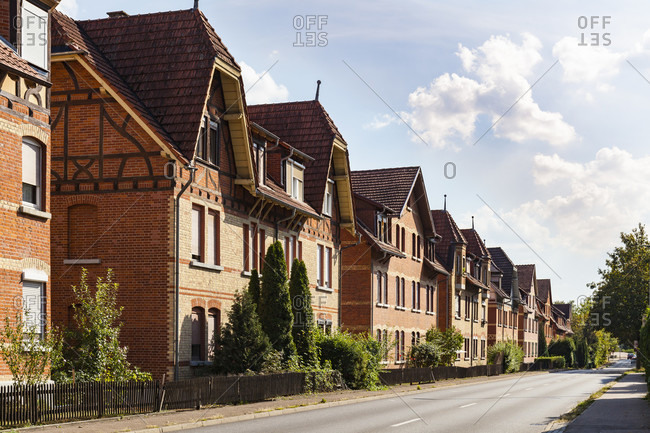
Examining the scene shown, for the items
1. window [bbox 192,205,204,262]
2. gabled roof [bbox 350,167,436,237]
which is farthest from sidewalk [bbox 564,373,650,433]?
gabled roof [bbox 350,167,436,237]

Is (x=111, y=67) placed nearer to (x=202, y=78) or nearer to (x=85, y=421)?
(x=202, y=78)

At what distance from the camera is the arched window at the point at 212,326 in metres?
28.4

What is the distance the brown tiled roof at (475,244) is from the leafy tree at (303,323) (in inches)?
1822

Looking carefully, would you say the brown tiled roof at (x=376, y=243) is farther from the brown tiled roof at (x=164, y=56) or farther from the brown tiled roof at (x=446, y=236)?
the brown tiled roof at (x=164, y=56)

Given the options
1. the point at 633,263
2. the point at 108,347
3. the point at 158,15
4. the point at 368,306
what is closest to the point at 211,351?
the point at 108,347

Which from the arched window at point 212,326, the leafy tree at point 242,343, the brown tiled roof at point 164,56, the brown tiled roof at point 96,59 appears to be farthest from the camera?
the arched window at point 212,326

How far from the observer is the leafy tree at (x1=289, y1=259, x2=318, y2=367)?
103ft

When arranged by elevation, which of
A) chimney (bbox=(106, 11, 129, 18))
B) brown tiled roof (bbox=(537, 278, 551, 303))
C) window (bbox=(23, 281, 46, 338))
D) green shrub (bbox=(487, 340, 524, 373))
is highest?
chimney (bbox=(106, 11, 129, 18))

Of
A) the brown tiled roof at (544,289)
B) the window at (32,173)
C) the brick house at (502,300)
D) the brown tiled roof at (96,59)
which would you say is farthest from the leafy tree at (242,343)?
the brown tiled roof at (544,289)

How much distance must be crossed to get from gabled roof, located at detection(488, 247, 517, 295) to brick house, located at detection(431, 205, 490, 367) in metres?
17.7

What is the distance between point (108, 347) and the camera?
2217cm

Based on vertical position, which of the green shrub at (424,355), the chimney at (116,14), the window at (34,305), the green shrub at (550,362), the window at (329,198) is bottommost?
the green shrub at (550,362)

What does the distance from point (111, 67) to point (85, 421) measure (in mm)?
14005

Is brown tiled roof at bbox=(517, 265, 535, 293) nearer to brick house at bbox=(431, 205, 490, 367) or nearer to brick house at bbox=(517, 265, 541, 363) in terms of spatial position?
brick house at bbox=(517, 265, 541, 363)
